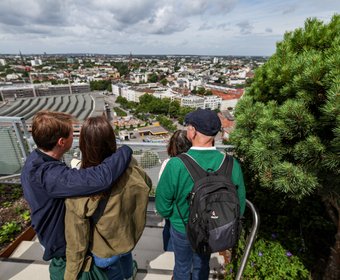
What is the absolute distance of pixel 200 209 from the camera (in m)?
1.40

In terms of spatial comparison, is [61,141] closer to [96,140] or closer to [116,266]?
[96,140]

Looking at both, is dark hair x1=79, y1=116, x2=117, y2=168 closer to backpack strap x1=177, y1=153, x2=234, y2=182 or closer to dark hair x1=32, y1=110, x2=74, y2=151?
dark hair x1=32, y1=110, x2=74, y2=151

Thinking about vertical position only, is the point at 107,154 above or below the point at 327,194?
above

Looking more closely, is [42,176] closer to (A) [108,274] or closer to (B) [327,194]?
(A) [108,274]

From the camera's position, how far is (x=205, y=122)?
1455 mm

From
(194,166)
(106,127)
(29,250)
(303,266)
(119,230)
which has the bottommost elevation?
(29,250)

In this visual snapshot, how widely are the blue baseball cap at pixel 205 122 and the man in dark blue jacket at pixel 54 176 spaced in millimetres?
527

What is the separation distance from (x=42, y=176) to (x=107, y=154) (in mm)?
379

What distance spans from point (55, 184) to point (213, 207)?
1.00 m

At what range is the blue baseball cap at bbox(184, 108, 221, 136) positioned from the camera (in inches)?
57.4

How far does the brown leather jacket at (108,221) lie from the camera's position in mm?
1238

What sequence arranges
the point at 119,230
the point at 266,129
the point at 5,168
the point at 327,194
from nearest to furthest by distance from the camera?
the point at 119,230
the point at 266,129
the point at 327,194
the point at 5,168

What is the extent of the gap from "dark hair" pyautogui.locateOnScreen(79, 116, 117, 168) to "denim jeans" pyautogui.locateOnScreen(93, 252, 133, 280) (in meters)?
0.79

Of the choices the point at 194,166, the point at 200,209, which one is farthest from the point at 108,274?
the point at 194,166
